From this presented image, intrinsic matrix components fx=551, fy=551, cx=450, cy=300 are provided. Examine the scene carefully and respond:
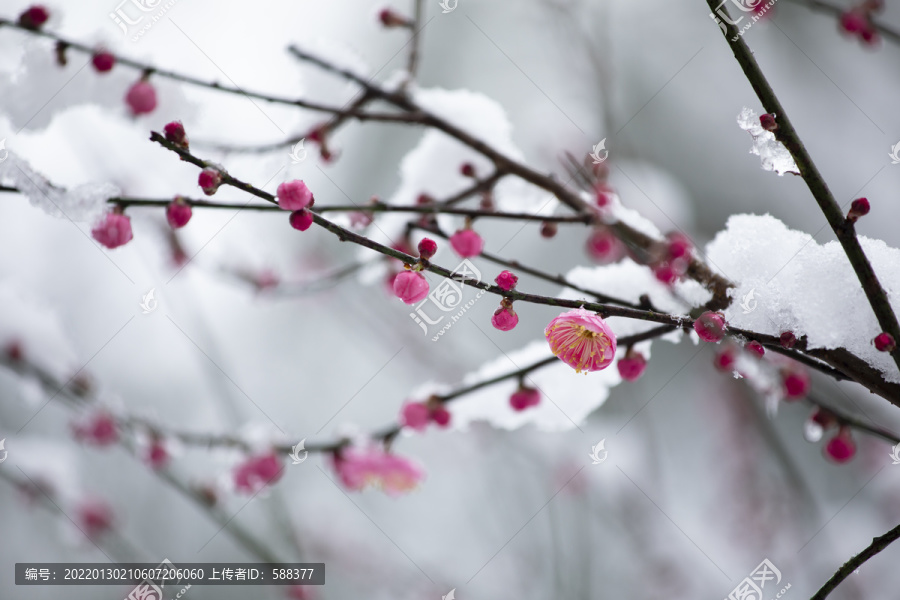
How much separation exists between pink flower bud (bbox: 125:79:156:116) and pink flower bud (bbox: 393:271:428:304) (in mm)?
814

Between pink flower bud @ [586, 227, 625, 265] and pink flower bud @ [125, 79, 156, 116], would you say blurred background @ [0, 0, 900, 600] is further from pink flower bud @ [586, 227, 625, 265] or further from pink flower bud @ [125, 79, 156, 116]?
pink flower bud @ [586, 227, 625, 265]

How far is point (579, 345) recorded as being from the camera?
84 cm

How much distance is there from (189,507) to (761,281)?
553 centimetres

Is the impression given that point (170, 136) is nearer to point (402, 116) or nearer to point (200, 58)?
point (402, 116)

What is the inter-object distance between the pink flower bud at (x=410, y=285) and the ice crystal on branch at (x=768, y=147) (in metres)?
0.48

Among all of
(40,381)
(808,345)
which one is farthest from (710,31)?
(40,381)

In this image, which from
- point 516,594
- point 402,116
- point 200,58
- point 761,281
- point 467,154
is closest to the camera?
point 761,281

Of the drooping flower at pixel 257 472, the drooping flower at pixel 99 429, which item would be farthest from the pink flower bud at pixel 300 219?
the drooping flower at pixel 99 429

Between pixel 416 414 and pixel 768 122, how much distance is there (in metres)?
0.83

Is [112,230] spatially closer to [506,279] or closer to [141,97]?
[141,97]

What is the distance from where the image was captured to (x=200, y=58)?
1.76 m

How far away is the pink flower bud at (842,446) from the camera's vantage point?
1.08m

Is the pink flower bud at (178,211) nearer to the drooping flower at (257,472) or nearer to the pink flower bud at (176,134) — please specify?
the pink flower bud at (176,134)

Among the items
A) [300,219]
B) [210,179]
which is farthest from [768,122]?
[210,179]
